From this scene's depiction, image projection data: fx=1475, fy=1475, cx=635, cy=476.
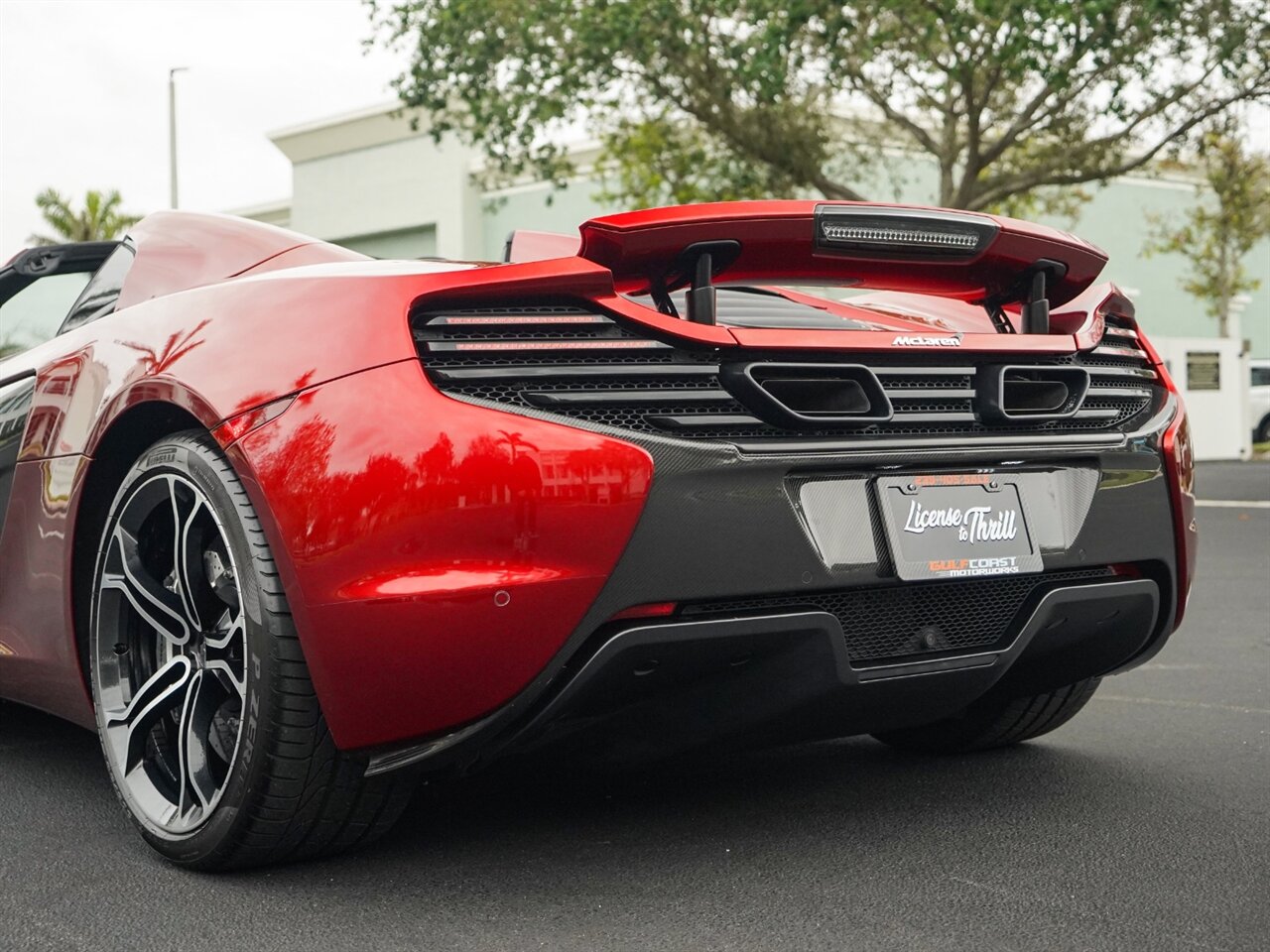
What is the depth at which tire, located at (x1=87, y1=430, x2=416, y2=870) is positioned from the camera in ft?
7.95

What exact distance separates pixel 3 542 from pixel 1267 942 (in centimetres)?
263

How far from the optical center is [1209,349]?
21.3 meters

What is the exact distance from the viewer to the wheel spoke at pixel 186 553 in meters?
2.66

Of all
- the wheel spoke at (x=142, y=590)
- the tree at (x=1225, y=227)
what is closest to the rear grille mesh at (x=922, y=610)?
the wheel spoke at (x=142, y=590)

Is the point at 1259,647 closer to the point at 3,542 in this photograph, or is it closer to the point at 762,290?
the point at 762,290

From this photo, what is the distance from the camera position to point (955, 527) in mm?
2543

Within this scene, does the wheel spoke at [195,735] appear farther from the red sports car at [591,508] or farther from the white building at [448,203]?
the white building at [448,203]

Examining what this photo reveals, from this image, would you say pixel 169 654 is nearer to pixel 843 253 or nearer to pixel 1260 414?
pixel 843 253

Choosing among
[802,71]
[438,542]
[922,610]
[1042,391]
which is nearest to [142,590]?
[438,542]

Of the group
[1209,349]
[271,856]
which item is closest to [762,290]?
[271,856]

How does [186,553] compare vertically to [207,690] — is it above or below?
above

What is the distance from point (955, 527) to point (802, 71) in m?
16.1

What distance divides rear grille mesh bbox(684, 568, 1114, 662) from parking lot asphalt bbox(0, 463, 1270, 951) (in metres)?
0.40

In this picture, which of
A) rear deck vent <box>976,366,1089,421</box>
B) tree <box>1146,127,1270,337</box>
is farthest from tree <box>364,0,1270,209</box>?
rear deck vent <box>976,366,1089,421</box>
